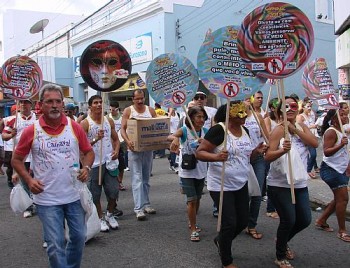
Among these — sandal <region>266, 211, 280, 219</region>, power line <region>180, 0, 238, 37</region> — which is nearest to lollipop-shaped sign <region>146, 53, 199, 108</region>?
sandal <region>266, 211, 280, 219</region>

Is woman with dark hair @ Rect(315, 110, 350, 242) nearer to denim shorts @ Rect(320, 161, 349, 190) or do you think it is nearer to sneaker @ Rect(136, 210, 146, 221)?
denim shorts @ Rect(320, 161, 349, 190)

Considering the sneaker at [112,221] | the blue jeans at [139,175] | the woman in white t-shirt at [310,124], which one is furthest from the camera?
the woman in white t-shirt at [310,124]

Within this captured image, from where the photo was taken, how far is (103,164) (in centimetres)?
570

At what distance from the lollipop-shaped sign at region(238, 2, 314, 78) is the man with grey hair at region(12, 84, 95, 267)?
1.86 metres

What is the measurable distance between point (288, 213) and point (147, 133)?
2.73 meters

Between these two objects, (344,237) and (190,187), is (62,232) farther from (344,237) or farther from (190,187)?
(344,237)

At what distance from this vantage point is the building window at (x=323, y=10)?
21672mm

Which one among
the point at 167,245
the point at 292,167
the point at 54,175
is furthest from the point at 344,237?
the point at 54,175

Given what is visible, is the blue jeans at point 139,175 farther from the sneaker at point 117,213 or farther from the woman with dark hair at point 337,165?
the woman with dark hair at point 337,165

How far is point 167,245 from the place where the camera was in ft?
16.9

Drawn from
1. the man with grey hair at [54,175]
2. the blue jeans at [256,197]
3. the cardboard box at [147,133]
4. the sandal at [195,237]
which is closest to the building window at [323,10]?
the cardboard box at [147,133]

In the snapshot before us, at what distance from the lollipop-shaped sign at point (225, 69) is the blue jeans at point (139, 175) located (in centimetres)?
218

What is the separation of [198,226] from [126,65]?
257cm

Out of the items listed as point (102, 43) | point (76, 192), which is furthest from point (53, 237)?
point (102, 43)
